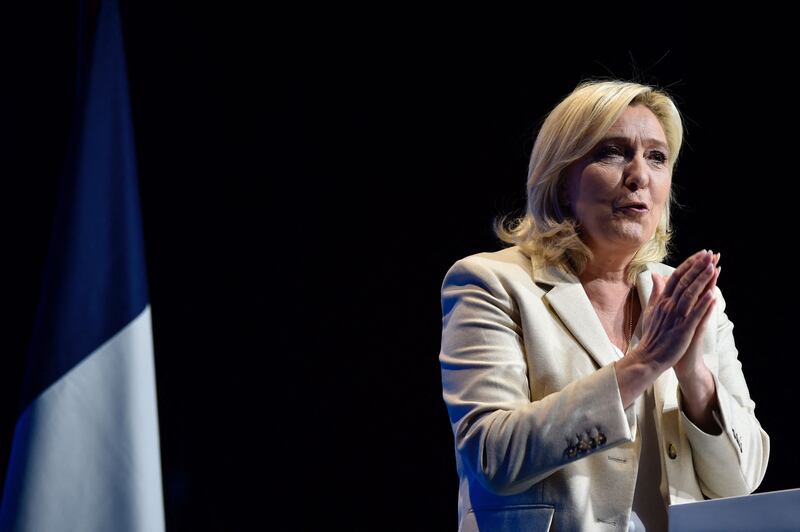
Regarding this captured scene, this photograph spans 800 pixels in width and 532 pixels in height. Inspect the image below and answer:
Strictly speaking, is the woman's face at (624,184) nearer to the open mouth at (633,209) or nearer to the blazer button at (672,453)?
the open mouth at (633,209)

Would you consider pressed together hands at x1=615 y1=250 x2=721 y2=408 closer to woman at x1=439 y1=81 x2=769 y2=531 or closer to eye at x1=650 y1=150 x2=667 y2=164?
woman at x1=439 y1=81 x2=769 y2=531

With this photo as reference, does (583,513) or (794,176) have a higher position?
(794,176)

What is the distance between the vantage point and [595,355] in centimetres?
173

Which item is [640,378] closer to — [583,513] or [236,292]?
[583,513]

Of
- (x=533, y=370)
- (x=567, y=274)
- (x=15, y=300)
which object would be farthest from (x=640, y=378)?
(x=15, y=300)

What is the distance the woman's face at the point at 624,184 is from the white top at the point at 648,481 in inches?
14.0

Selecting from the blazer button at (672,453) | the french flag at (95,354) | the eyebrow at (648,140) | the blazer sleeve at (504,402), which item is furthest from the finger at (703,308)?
the french flag at (95,354)

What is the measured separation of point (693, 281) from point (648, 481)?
43 centimetres

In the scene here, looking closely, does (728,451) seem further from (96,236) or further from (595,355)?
(96,236)

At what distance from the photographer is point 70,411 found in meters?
2.26

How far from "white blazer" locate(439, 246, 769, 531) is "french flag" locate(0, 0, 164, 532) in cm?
96

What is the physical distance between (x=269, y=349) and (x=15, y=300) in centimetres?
79

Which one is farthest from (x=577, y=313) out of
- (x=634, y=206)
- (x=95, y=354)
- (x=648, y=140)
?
(x=95, y=354)

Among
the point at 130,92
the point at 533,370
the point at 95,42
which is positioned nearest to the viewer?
the point at 533,370
